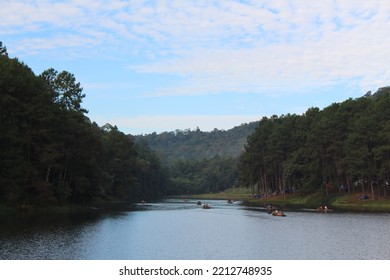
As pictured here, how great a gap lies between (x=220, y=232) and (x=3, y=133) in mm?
39346

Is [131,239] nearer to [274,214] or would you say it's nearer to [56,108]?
[274,214]

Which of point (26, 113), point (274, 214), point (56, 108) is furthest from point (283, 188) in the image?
point (26, 113)

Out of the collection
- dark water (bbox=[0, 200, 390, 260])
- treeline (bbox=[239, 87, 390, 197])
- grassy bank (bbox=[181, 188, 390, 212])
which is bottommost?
dark water (bbox=[0, 200, 390, 260])

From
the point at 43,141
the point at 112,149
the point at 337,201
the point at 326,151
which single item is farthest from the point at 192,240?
the point at 112,149

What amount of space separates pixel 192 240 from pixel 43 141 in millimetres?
44179

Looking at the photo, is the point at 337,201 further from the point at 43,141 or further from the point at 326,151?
the point at 43,141

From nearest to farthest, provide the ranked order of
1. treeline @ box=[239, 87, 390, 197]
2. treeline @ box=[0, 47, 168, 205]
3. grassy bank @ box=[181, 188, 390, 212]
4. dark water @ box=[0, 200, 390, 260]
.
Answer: dark water @ box=[0, 200, 390, 260] < treeline @ box=[0, 47, 168, 205] < grassy bank @ box=[181, 188, 390, 212] < treeline @ box=[239, 87, 390, 197]

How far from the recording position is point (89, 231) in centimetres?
5669

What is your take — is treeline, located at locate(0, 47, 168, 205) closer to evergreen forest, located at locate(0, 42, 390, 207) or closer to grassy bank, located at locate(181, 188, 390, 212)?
evergreen forest, located at locate(0, 42, 390, 207)

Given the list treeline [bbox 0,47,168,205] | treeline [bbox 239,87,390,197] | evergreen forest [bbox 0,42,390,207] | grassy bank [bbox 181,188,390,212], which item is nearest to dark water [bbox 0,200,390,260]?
treeline [bbox 0,47,168,205]

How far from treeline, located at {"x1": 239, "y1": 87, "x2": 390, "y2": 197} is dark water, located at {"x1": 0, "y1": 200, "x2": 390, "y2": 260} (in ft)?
136

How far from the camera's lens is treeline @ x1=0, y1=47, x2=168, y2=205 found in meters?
77.7

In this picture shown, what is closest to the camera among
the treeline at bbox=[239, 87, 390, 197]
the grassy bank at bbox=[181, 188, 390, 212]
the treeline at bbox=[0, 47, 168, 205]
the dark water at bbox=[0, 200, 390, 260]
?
the dark water at bbox=[0, 200, 390, 260]

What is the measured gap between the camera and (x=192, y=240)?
50625mm
